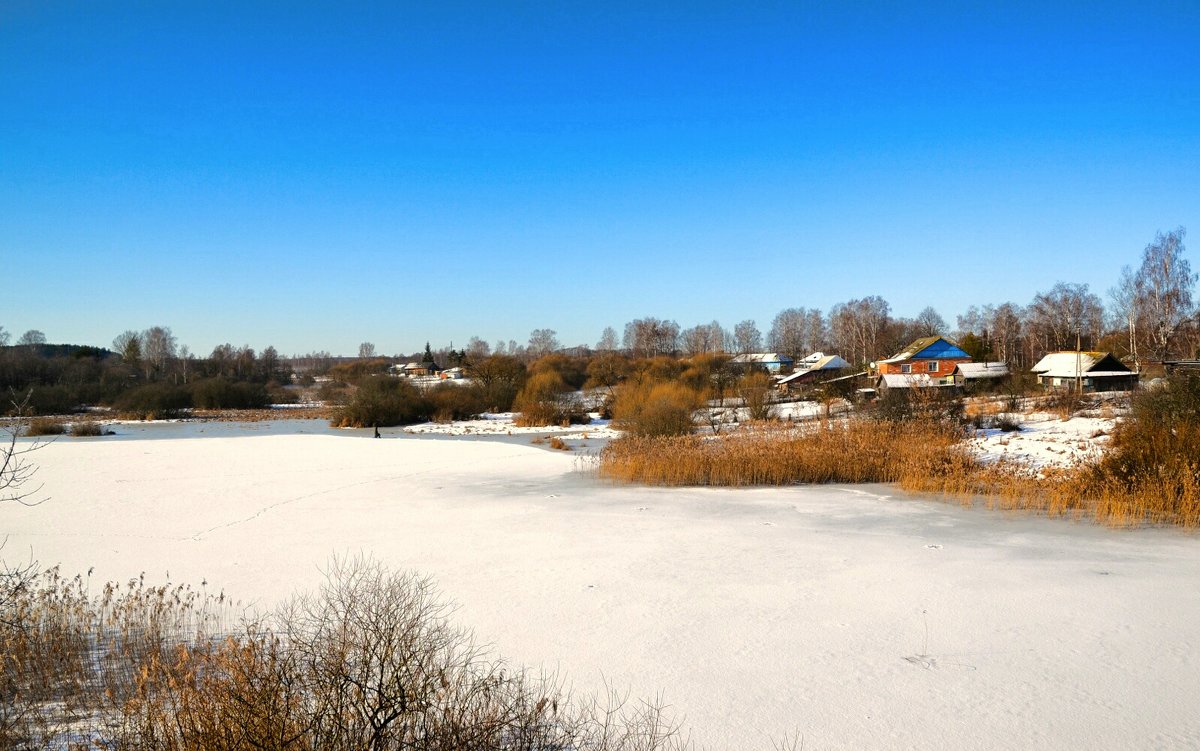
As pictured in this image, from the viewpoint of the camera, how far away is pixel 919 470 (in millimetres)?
12422

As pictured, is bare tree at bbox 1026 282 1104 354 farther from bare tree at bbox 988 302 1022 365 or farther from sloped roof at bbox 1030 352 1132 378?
sloped roof at bbox 1030 352 1132 378

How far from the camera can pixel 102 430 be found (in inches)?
1172

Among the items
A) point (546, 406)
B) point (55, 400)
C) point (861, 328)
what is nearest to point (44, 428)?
point (55, 400)

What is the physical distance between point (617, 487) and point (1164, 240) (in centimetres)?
4079

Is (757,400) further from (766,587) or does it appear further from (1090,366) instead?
(766,587)

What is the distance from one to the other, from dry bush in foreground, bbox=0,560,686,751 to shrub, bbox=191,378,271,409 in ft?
147

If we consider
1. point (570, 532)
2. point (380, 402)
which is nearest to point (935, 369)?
point (380, 402)

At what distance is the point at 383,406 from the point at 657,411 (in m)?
17.6

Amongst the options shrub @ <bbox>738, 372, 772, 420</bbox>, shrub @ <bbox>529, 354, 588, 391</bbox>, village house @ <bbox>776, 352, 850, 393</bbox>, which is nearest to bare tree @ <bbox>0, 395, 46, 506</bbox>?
shrub @ <bbox>738, 372, 772, 420</bbox>

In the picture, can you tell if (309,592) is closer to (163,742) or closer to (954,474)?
(163,742)

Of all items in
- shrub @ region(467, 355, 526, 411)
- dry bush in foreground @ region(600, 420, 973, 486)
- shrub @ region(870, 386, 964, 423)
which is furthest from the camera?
shrub @ region(467, 355, 526, 411)

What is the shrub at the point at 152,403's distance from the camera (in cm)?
4000

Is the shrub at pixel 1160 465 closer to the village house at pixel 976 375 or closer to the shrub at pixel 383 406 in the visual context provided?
the village house at pixel 976 375

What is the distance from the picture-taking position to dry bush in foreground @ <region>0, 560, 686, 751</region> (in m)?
2.98
